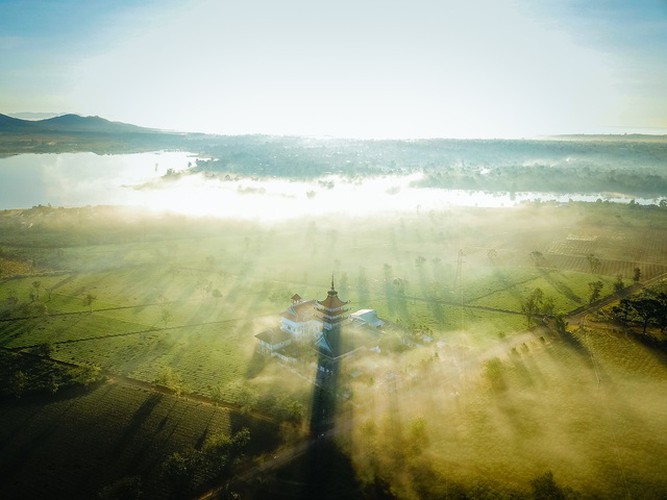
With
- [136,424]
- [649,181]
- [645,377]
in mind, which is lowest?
[136,424]

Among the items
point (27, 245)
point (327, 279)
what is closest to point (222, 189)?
point (27, 245)

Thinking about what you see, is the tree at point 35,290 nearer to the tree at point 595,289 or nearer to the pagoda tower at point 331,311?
the pagoda tower at point 331,311

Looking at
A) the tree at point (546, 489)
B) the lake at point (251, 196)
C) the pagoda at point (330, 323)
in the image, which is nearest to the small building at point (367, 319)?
the pagoda at point (330, 323)

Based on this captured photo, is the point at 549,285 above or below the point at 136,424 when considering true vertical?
above

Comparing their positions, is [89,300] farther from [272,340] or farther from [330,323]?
[330,323]

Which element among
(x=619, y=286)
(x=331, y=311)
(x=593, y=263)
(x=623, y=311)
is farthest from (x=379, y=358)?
(x=593, y=263)

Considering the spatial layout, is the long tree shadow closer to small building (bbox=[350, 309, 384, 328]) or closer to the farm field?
the farm field

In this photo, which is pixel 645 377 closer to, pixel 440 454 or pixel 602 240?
pixel 440 454

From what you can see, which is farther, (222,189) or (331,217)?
(222,189)
